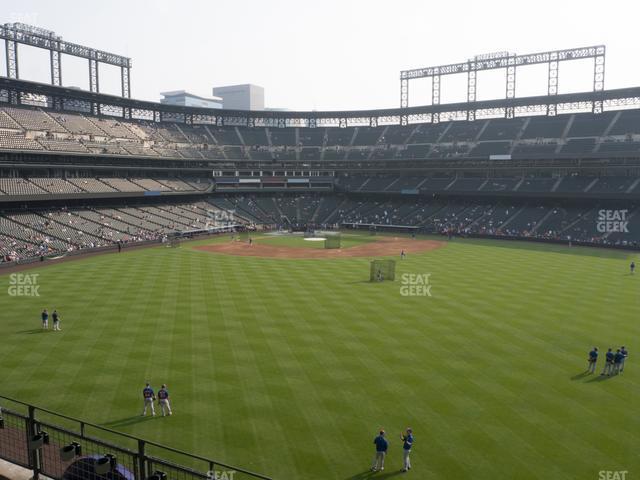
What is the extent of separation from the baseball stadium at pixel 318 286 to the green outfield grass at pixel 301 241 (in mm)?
1195

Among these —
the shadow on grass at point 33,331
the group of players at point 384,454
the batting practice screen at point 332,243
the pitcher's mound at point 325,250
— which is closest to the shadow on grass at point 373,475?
the group of players at point 384,454

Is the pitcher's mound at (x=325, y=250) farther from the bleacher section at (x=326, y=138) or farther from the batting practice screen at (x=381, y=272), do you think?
the bleacher section at (x=326, y=138)

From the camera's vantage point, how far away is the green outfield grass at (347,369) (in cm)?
1653

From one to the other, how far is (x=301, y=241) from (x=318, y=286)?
112ft

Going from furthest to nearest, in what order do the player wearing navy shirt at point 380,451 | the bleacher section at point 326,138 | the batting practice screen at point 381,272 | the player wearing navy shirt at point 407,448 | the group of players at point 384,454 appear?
the bleacher section at point 326,138 < the batting practice screen at point 381,272 < the player wearing navy shirt at point 407,448 < the group of players at point 384,454 < the player wearing navy shirt at point 380,451

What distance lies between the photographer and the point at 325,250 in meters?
65.2

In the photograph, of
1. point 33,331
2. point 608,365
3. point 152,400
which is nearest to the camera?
point 152,400

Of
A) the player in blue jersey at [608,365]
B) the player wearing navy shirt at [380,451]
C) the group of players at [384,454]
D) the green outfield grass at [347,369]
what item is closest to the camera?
the player wearing navy shirt at [380,451]

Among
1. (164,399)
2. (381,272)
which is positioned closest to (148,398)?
(164,399)

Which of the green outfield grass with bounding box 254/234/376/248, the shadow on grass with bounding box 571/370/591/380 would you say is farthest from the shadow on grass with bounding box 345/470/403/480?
the green outfield grass with bounding box 254/234/376/248

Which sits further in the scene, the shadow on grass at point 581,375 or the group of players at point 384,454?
the shadow on grass at point 581,375

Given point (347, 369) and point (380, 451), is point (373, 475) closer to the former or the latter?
point (380, 451)

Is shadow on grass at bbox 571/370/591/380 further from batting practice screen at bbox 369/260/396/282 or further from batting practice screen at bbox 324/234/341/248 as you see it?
batting practice screen at bbox 324/234/341/248

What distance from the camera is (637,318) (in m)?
31.0
